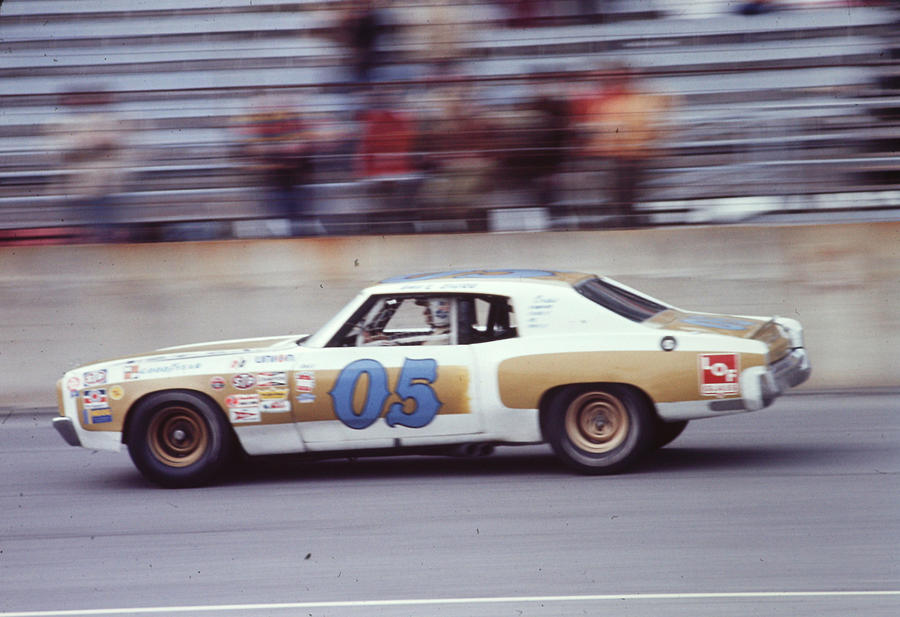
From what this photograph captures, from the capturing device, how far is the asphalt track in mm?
4637

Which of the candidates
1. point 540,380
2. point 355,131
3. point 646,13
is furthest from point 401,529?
point 646,13

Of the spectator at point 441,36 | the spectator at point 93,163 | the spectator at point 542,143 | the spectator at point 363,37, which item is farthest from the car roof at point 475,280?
the spectator at point 93,163

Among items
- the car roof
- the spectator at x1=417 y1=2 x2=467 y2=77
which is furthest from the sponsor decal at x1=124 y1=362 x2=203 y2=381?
the spectator at x1=417 y1=2 x2=467 y2=77

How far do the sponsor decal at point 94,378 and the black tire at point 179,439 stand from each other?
272 millimetres

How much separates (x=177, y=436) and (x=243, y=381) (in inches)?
22.4

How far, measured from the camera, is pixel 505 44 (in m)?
10.6

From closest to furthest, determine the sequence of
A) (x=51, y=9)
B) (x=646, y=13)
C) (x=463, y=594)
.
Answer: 1. (x=463, y=594)
2. (x=646, y=13)
3. (x=51, y=9)

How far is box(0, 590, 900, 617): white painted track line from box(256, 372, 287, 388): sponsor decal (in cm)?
206

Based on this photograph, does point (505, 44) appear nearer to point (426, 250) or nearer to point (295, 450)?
point (426, 250)

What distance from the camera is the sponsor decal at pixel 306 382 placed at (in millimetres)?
6562

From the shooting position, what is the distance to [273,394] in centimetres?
659

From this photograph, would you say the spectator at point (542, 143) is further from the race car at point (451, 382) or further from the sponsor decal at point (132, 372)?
the sponsor decal at point (132, 372)

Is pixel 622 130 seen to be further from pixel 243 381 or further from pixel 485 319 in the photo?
pixel 243 381

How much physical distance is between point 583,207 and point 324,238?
87.6 inches
